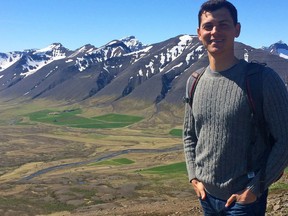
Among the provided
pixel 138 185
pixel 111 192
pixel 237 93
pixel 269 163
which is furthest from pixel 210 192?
pixel 138 185

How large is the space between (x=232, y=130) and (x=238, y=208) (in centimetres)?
99

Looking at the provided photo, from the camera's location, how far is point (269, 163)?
16.5ft

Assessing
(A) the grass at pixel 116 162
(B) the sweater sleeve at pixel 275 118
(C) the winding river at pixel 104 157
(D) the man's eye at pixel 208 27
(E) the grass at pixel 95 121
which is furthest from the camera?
(E) the grass at pixel 95 121

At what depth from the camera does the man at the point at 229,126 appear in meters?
5.03

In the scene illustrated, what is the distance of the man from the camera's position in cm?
503

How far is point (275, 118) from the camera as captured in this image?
16.5 feet

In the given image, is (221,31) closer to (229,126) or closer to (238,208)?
(229,126)

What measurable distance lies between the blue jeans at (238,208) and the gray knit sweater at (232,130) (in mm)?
121

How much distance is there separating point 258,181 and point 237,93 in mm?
1118

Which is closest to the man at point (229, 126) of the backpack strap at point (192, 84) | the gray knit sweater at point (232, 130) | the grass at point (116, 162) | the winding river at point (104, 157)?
the gray knit sweater at point (232, 130)

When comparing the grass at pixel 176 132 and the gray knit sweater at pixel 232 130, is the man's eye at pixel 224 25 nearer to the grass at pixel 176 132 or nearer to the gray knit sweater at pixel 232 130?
the gray knit sweater at pixel 232 130

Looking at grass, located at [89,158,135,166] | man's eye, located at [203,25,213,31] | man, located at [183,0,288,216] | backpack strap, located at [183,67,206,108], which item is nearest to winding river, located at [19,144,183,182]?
grass, located at [89,158,135,166]

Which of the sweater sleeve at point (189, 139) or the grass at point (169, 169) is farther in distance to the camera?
the grass at point (169, 169)

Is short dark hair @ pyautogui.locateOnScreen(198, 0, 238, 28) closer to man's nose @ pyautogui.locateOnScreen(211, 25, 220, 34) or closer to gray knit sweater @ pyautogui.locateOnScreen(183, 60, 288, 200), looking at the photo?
man's nose @ pyautogui.locateOnScreen(211, 25, 220, 34)
